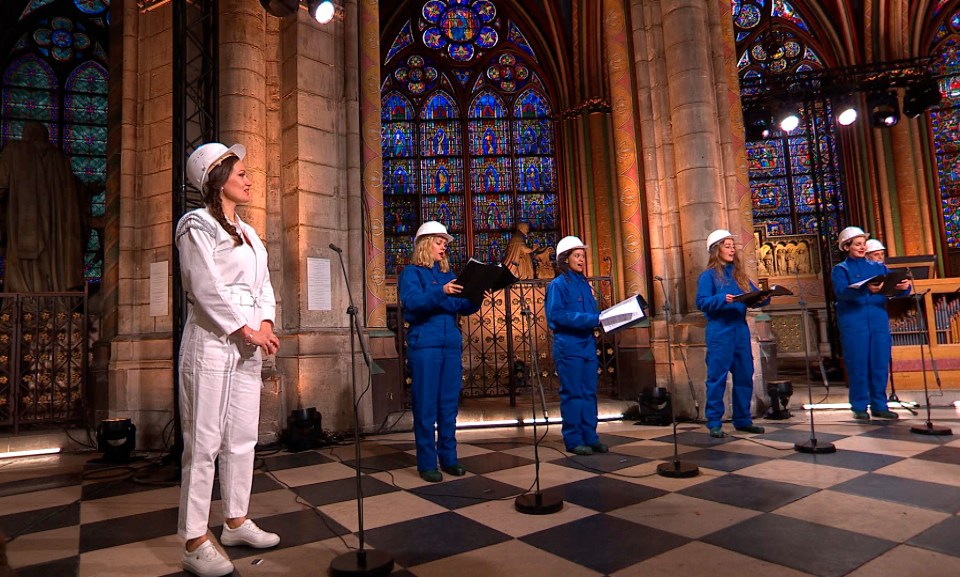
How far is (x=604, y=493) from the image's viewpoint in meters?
3.38

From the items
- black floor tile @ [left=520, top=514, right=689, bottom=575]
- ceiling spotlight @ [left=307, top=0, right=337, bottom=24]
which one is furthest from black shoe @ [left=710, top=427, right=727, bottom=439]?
ceiling spotlight @ [left=307, top=0, right=337, bottom=24]

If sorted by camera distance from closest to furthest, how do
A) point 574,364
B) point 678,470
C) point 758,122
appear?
point 678,470, point 574,364, point 758,122

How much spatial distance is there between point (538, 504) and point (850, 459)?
2493 millimetres

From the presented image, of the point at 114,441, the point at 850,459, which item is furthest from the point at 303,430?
the point at 850,459

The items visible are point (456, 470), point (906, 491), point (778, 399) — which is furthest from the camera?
point (778, 399)

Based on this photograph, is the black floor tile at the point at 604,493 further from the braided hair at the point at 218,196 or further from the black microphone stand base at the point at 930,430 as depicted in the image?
the black microphone stand base at the point at 930,430

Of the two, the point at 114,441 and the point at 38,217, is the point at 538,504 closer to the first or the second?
the point at 114,441

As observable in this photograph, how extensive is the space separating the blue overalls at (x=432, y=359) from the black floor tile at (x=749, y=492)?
5.35 feet

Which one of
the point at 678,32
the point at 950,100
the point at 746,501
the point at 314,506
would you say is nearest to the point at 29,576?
the point at 314,506

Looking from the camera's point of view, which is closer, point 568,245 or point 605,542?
point 605,542

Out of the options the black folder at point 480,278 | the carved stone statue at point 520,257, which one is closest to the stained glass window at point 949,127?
the carved stone statue at point 520,257

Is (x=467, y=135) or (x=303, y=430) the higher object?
(x=467, y=135)

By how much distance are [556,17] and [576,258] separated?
12.7 meters

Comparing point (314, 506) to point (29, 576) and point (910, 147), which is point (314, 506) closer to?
point (29, 576)
